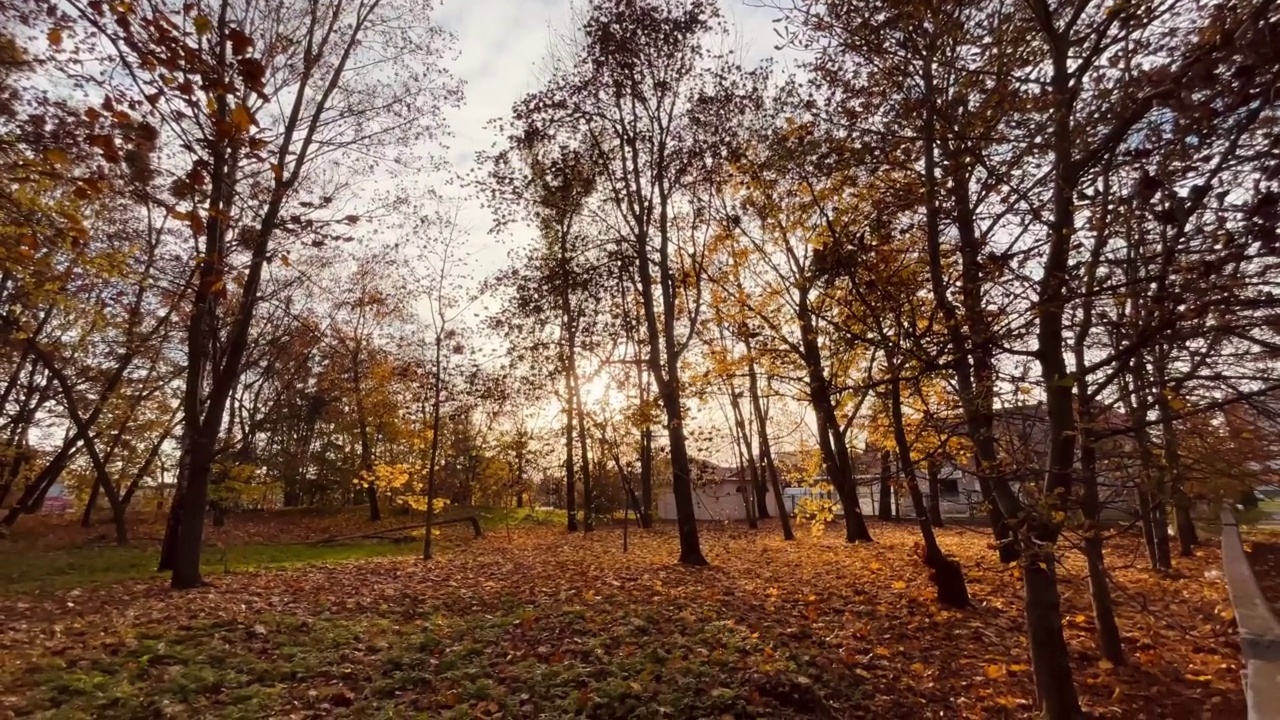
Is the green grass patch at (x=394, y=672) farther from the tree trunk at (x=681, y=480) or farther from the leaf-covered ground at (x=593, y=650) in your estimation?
the tree trunk at (x=681, y=480)

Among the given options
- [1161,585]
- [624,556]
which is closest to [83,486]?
[624,556]

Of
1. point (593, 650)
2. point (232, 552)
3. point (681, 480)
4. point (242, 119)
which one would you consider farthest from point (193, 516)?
point (242, 119)

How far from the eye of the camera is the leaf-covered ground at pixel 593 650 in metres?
5.24

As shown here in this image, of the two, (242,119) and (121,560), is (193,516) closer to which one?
(121,560)

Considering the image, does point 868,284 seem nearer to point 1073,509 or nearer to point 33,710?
point 1073,509

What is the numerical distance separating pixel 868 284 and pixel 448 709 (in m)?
4.41

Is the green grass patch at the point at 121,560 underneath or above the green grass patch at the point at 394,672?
above

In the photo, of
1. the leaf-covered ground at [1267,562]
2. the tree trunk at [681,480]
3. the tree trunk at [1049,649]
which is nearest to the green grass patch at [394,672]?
the tree trunk at [1049,649]

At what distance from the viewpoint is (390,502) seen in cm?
3092

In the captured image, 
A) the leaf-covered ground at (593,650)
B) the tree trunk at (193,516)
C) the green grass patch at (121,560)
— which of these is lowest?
the leaf-covered ground at (593,650)

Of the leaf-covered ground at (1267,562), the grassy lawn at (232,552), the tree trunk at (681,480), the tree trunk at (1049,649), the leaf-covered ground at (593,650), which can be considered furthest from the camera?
the tree trunk at (681,480)

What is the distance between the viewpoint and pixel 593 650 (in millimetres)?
6367

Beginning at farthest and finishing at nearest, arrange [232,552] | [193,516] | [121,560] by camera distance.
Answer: [232,552]
[121,560]
[193,516]

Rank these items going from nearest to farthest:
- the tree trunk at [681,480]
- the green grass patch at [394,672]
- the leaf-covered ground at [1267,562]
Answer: the green grass patch at [394,672] → the leaf-covered ground at [1267,562] → the tree trunk at [681,480]
